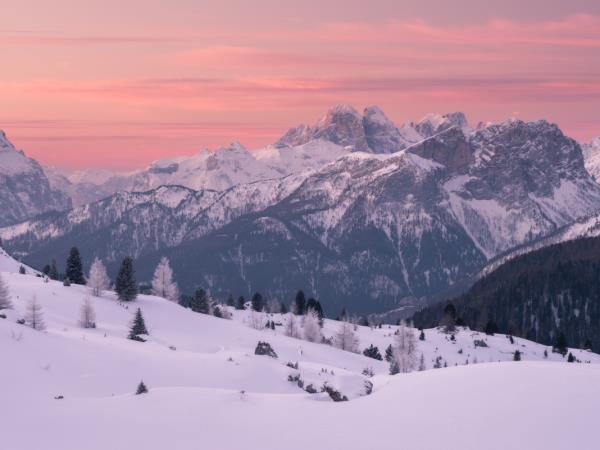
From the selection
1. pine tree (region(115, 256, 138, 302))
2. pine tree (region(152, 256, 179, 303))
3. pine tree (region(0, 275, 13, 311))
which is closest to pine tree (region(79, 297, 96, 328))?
pine tree (region(0, 275, 13, 311))

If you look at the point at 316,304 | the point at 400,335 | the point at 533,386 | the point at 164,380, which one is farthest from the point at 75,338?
the point at 316,304

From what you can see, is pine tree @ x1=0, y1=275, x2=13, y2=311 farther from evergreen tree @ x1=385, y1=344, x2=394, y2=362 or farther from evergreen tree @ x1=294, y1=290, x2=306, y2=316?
evergreen tree @ x1=294, y1=290, x2=306, y2=316

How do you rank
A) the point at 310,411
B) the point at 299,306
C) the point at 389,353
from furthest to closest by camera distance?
1. the point at 299,306
2. the point at 389,353
3. the point at 310,411

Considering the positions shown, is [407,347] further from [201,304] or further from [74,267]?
[74,267]

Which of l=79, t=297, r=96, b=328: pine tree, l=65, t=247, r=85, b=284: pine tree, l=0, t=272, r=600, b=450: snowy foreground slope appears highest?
l=0, t=272, r=600, b=450: snowy foreground slope

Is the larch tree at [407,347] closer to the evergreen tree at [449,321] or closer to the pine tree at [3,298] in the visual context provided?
the evergreen tree at [449,321]

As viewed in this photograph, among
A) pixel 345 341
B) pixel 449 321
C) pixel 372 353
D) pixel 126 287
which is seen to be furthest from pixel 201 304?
pixel 449 321

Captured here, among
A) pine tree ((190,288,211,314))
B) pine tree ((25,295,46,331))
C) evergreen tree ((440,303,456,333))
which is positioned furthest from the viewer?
evergreen tree ((440,303,456,333))

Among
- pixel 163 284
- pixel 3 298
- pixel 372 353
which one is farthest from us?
pixel 163 284

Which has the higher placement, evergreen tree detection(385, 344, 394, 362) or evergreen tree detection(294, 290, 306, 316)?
evergreen tree detection(385, 344, 394, 362)

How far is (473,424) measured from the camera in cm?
2292

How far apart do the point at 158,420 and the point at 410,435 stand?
8.03m

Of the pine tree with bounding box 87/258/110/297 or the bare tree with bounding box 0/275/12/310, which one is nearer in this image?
the bare tree with bounding box 0/275/12/310

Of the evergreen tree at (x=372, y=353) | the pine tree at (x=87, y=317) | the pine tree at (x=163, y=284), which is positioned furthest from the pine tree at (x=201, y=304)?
the pine tree at (x=87, y=317)
